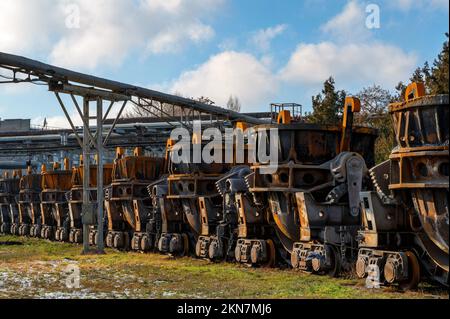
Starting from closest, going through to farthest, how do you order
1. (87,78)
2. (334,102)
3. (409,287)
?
(409,287) < (87,78) < (334,102)

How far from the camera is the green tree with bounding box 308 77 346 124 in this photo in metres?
29.6

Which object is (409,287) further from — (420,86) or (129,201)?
(129,201)

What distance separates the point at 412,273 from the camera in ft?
37.5

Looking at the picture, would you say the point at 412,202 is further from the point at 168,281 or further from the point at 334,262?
the point at 168,281

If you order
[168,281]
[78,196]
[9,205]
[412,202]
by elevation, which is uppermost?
[78,196]

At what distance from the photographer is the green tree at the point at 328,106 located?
2956 centimetres

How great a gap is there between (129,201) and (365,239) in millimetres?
13289

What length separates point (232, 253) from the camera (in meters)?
18.4

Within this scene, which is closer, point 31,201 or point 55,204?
point 55,204

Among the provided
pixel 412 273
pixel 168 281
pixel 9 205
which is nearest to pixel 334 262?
pixel 412 273

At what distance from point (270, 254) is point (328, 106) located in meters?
14.3

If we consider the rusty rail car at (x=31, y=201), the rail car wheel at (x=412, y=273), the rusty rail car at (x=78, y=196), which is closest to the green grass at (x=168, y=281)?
the rail car wheel at (x=412, y=273)

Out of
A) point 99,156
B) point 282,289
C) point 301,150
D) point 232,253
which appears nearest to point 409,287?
point 282,289

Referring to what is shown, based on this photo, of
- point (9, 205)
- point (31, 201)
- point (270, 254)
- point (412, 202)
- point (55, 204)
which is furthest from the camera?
point (9, 205)
